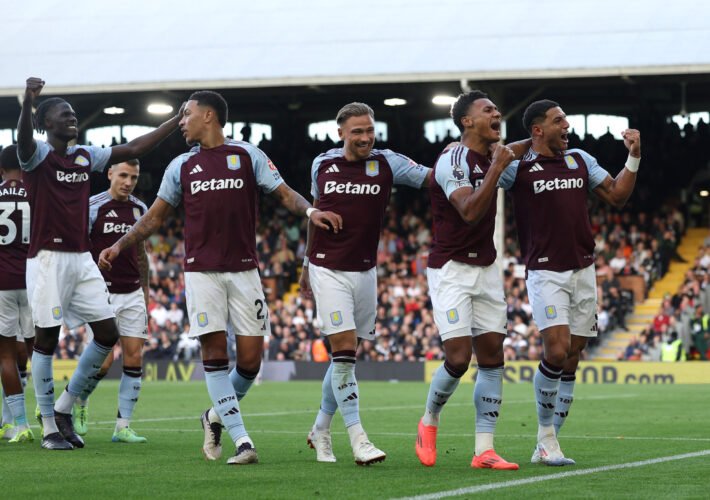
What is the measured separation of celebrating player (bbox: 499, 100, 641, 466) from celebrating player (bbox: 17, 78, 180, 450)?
→ 285cm

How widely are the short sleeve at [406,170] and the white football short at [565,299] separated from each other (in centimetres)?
107

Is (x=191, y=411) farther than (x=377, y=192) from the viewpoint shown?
Yes

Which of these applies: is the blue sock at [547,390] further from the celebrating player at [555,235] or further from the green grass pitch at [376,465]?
the green grass pitch at [376,465]

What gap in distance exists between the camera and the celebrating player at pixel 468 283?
884cm

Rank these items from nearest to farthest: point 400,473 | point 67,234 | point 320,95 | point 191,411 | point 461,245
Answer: point 400,473
point 461,245
point 67,234
point 191,411
point 320,95

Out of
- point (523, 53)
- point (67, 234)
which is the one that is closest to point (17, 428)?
point (67, 234)

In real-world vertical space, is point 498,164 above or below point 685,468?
above

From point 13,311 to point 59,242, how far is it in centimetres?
141

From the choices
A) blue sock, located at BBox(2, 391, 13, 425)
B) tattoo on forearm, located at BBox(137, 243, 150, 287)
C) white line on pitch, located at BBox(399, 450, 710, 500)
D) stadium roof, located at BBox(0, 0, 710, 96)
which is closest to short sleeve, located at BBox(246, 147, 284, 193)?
white line on pitch, located at BBox(399, 450, 710, 500)

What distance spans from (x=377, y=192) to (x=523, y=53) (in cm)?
2128

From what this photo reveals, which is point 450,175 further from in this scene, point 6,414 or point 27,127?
point 6,414

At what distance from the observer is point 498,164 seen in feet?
27.6

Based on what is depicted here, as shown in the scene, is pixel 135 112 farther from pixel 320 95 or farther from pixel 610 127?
pixel 610 127

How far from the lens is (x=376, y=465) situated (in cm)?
895
